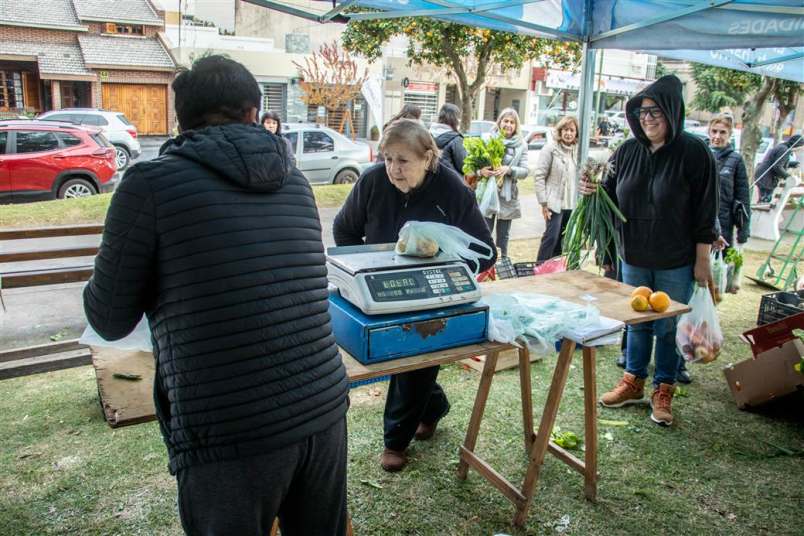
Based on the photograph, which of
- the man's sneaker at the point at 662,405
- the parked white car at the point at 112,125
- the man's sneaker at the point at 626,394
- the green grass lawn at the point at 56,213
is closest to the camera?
the man's sneaker at the point at 662,405

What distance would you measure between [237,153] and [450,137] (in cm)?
410

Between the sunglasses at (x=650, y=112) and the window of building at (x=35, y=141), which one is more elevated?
the sunglasses at (x=650, y=112)

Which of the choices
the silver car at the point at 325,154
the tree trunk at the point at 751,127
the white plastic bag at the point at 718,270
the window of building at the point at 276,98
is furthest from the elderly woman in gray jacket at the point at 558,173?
the window of building at the point at 276,98

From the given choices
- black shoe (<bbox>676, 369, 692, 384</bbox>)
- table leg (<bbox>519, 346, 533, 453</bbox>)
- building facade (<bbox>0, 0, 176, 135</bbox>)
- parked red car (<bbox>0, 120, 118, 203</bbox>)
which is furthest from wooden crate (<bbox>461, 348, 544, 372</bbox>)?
building facade (<bbox>0, 0, 176, 135</bbox>)

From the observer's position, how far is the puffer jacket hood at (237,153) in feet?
4.03

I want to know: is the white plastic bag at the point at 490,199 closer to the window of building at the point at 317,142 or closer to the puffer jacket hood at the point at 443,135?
the puffer jacket hood at the point at 443,135

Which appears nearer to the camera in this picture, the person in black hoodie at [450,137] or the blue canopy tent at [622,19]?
the blue canopy tent at [622,19]

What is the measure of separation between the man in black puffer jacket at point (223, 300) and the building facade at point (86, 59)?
22626mm

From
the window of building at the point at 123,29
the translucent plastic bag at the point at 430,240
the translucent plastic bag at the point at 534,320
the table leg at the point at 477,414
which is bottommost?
the table leg at the point at 477,414

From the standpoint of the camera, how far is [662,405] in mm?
3426

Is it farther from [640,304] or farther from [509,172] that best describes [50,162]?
[640,304]

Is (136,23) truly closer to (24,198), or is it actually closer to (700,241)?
(24,198)

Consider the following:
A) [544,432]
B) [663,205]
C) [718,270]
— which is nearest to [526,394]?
Result: [544,432]

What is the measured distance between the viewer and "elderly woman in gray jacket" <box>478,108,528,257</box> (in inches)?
227
